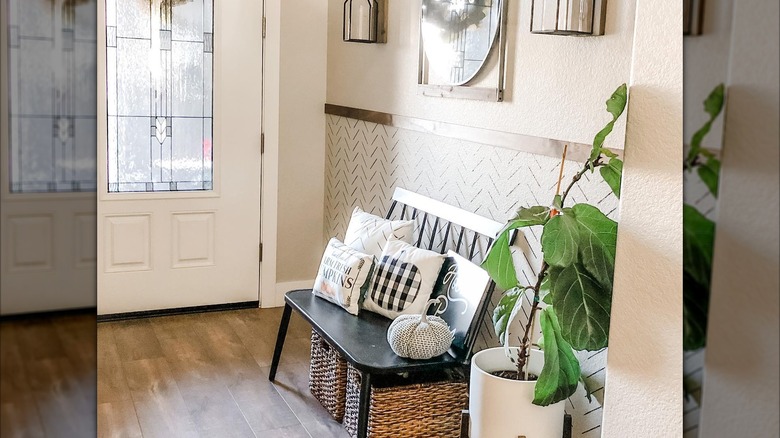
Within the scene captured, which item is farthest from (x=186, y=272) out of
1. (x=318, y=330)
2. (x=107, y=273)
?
(x=318, y=330)

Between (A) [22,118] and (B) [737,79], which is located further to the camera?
(B) [737,79]

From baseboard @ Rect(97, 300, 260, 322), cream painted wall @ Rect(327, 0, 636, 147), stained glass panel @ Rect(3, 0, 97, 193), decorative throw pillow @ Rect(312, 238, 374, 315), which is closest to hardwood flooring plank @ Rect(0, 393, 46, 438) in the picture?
stained glass panel @ Rect(3, 0, 97, 193)

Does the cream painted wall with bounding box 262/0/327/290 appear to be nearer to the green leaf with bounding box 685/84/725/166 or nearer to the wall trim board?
the wall trim board

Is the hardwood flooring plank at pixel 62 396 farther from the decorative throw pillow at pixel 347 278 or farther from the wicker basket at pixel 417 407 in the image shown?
the decorative throw pillow at pixel 347 278

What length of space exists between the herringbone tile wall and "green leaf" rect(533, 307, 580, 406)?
0.26m

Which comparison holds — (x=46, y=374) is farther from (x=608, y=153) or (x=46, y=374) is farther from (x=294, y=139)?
(x=294, y=139)

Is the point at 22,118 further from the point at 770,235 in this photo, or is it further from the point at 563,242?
the point at 563,242

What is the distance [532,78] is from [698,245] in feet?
5.96

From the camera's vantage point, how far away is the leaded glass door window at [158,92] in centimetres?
389

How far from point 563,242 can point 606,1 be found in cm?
80

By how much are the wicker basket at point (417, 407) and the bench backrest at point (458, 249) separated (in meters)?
0.13

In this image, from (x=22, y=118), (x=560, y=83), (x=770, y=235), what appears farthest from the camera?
(x=560, y=83)

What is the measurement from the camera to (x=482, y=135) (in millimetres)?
2922

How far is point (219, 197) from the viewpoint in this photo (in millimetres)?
4215
